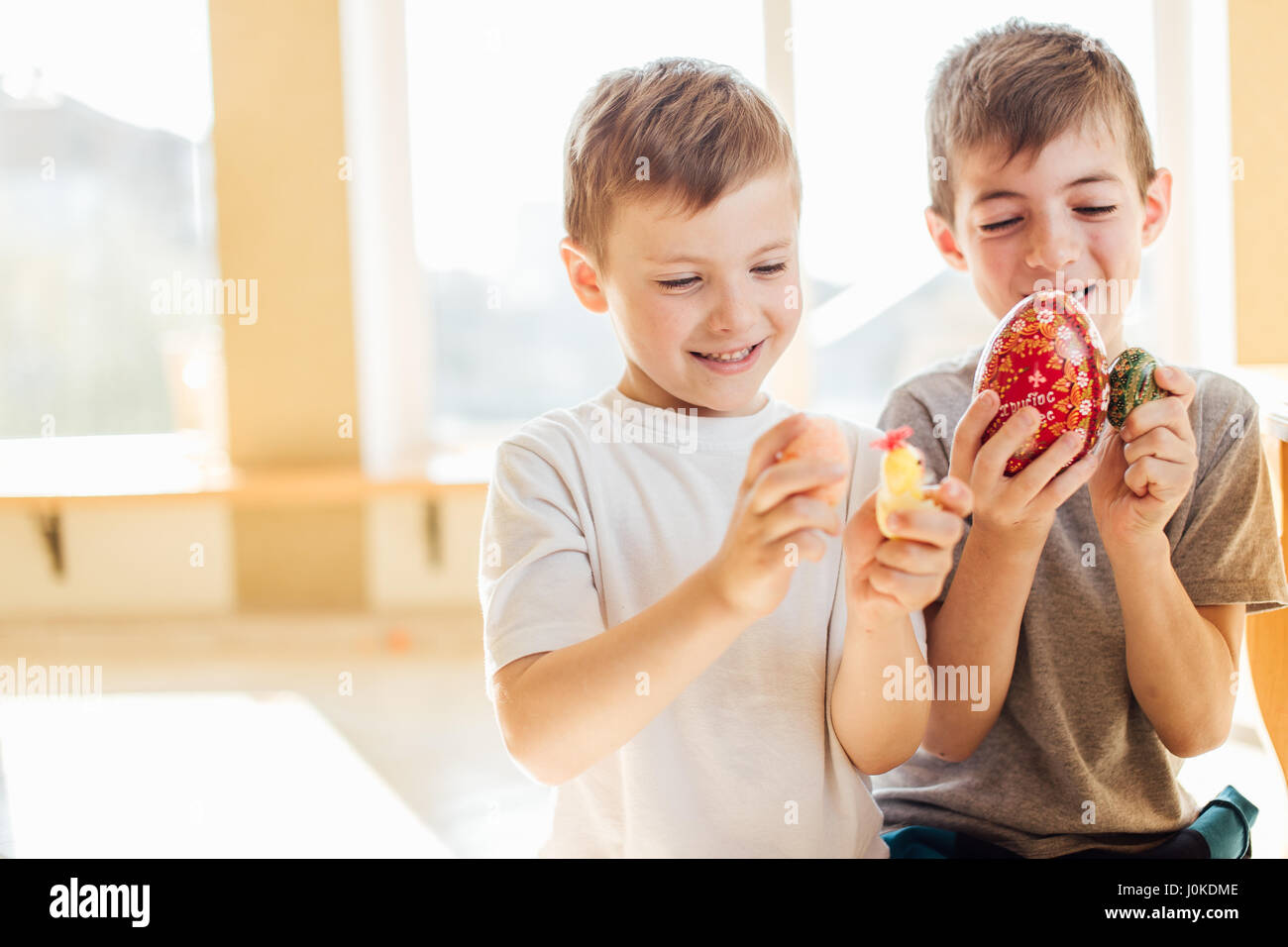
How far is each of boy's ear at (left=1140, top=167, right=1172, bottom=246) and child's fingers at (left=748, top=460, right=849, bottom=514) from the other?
0.71 metres

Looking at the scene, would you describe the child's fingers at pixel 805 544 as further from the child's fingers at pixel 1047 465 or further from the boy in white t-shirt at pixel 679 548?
the child's fingers at pixel 1047 465

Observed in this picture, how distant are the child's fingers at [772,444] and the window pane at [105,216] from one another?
367cm

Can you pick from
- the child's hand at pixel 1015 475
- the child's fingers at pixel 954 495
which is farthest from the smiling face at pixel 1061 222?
the child's fingers at pixel 954 495

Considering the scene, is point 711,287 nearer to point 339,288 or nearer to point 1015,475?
point 1015,475

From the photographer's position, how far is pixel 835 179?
12.2 feet

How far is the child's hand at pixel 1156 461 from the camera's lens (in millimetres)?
958

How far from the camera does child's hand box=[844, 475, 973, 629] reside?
0.79 metres

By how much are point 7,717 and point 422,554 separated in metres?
1.37

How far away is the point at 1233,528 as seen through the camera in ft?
3.85

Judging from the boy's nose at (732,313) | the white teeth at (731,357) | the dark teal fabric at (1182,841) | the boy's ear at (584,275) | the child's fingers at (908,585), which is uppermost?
the boy's ear at (584,275)

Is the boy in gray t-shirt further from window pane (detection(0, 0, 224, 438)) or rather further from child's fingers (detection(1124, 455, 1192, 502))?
window pane (detection(0, 0, 224, 438))

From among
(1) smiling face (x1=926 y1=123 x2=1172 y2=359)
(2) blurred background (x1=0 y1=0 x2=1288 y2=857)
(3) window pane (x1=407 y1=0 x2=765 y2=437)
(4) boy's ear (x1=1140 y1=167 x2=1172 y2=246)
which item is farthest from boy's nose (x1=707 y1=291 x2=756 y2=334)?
(3) window pane (x1=407 y1=0 x2=765 y2=437)

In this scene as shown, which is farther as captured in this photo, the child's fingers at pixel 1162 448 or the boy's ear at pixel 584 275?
the boy's ear at pixel 584 275
